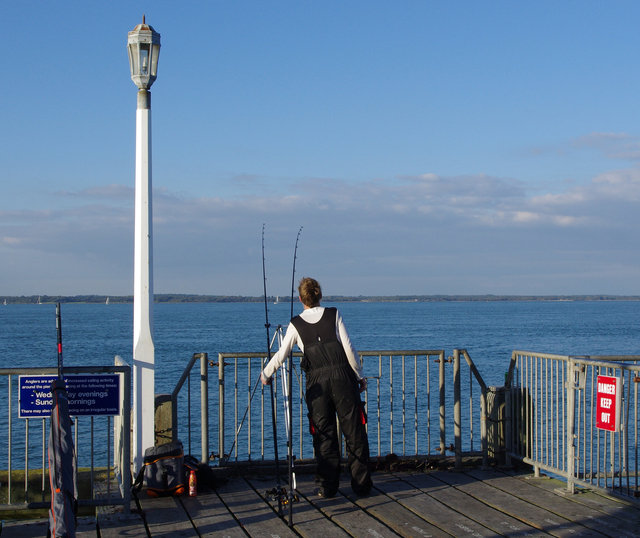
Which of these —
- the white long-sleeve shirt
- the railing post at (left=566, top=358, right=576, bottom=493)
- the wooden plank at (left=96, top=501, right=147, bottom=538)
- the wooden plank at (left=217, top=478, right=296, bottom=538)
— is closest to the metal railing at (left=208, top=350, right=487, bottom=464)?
the wooden plank at (left=217, top=478, right=296, bottom=538)

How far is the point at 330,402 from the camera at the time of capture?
20.3 ft

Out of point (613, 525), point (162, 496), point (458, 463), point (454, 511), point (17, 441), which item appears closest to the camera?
point (613, 525)

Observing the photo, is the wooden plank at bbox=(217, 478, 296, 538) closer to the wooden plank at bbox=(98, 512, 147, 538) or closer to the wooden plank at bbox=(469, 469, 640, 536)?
the wooden plank at bbox=(98, 512, 147, 538)

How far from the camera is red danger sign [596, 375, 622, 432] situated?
5.98 metres

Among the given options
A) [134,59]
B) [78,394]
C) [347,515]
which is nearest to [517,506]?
[347,515]

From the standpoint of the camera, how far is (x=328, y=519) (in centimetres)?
577

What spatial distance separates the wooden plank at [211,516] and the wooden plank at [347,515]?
0.70 meters

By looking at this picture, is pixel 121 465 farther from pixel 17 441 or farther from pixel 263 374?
pixel 17 441

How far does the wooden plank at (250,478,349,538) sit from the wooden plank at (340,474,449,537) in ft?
1.21

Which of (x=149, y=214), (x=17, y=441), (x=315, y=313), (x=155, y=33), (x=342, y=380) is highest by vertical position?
(x=155, y=33)

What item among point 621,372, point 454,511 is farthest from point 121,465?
point 621,372

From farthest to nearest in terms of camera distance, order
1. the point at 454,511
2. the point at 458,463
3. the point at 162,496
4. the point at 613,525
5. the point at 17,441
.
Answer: the point at 17,441, the point at 458,463, the point at 162,496, the point at 454,511, the point at 613,525

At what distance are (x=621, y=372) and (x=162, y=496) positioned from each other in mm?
3751

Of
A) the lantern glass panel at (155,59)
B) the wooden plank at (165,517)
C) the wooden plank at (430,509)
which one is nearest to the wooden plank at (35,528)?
the wooden plank at (165,517)
